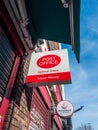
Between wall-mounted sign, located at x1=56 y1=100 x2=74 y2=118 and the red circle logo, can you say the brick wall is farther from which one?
wall-mounted sign, located at x1=56 y1=100 x2=74 y2=118

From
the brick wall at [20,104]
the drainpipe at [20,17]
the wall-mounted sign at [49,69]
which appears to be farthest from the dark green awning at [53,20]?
the brick wall at [20,104]

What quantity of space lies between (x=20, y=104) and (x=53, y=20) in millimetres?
1829

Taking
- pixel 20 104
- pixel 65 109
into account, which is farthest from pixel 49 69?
pixel 65 109

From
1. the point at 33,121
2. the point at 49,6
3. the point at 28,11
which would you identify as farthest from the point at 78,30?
the point at 33,121

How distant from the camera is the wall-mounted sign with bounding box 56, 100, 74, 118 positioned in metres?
8.20

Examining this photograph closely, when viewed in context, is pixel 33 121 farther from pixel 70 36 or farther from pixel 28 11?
pixel 28 11

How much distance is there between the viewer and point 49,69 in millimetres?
3674

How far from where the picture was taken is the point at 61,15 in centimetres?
326

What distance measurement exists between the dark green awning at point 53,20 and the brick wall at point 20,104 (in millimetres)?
771

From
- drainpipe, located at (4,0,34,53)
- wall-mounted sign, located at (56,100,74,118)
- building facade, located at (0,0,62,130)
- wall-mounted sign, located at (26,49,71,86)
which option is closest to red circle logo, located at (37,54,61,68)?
wall-mounted sign, located at (26,49,71,86)

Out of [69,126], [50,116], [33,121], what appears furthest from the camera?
[69,126]

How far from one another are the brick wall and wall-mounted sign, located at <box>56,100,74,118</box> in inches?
173

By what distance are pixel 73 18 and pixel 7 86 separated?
1.72 m

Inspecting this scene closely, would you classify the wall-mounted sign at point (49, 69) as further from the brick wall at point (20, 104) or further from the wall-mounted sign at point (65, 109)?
the wall-mounted sign at point (65, 109)
